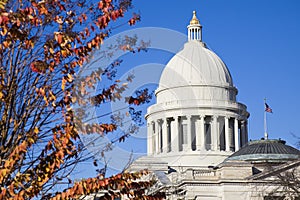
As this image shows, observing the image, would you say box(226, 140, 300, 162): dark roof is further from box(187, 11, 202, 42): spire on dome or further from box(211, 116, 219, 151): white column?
box(187, 11, 202, 42): spire on dome

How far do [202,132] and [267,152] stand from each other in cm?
1731

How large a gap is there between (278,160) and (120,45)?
73.3m

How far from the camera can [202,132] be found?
10569cm

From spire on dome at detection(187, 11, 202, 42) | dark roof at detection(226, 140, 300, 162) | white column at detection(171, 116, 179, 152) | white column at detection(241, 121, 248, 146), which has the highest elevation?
spire on dome at detection(187, 11, 202, 42)

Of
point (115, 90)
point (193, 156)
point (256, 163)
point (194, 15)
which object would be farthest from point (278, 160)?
point (115, 90)

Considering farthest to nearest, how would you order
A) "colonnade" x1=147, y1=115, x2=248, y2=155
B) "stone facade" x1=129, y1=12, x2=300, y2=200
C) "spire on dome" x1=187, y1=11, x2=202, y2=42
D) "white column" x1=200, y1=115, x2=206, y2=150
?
1. "spire on dome" x1=187, y1=11, x2=202, y2=42
2. "white column" x1=200, y1=115, x2=206, y2=150
3. "colonnade" x1=147, y1=115, x2=248, y2=155
4. "stone facade" x1=129, y1=12, x2=300, y2=200

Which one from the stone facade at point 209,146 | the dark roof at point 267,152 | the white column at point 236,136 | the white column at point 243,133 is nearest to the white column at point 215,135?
the stone facade at point 209,146

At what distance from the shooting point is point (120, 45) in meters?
16.3

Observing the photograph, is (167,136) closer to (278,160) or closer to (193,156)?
(193,156)

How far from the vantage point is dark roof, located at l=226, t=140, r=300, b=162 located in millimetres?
87875

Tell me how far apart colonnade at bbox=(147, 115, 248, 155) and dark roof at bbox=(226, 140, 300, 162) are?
12218mm

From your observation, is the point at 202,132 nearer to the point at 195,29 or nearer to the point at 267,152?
the point at 267,152

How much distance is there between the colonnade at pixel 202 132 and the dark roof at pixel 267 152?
1222 cm

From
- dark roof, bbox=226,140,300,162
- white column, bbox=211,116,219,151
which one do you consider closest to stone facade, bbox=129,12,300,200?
dark roof, bbox=226,140,300,162
